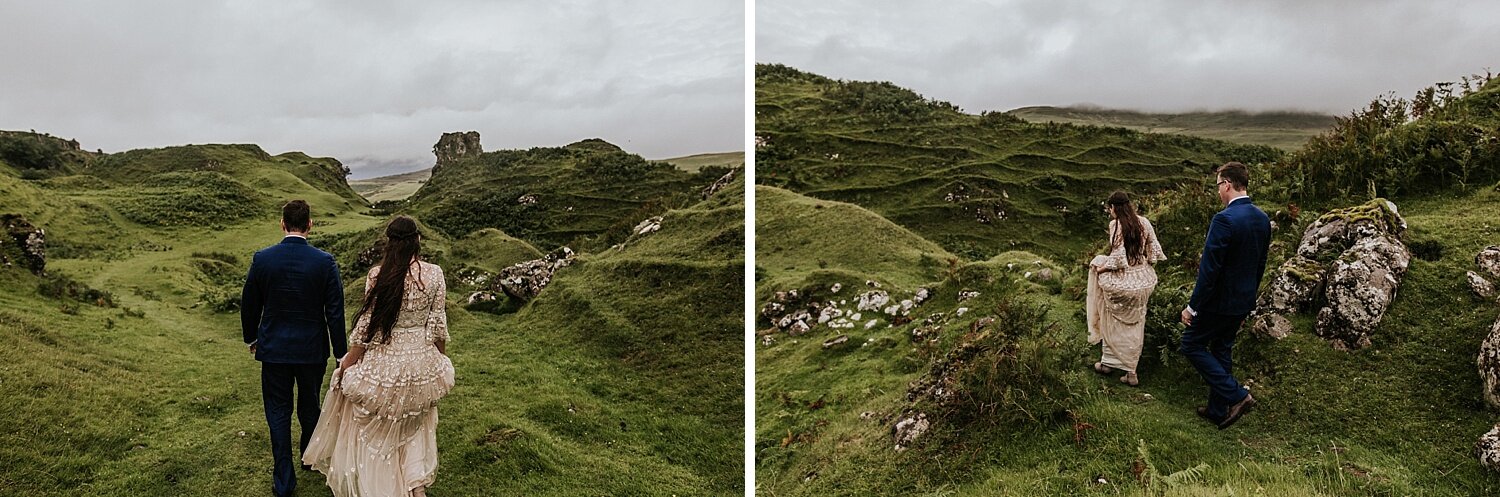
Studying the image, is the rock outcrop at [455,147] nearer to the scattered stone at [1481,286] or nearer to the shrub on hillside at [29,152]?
the shrub on hillside at [29,152]

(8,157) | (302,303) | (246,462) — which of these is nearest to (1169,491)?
(302,303)

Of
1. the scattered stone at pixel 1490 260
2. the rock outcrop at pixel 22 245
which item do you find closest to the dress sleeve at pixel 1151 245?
the scattered stone at pixel 1490 260

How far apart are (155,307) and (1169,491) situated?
7498 mm

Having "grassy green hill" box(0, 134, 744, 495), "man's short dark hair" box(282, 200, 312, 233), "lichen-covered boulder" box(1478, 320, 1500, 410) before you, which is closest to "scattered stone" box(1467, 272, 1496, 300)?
"lichen-covered boulder" box(1478, 320, 1500, 410)

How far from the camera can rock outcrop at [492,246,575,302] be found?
8500 mm

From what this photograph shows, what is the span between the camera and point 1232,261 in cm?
362

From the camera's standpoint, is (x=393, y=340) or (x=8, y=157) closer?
(x=393, y=340)

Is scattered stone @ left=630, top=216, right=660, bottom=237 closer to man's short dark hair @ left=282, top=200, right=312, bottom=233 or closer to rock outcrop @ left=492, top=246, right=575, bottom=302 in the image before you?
rock outcrop @ left=492, top=246, right=575, bottom=302

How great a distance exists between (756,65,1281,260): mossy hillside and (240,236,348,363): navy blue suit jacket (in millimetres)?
12881

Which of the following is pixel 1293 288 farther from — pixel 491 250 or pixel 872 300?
pixel 491 250

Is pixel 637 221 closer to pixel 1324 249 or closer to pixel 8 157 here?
pixel 8 157

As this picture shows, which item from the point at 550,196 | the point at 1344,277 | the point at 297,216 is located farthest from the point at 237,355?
the point at 1344,277

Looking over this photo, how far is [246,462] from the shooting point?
3930 millimetres

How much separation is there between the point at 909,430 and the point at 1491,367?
3.11 m
